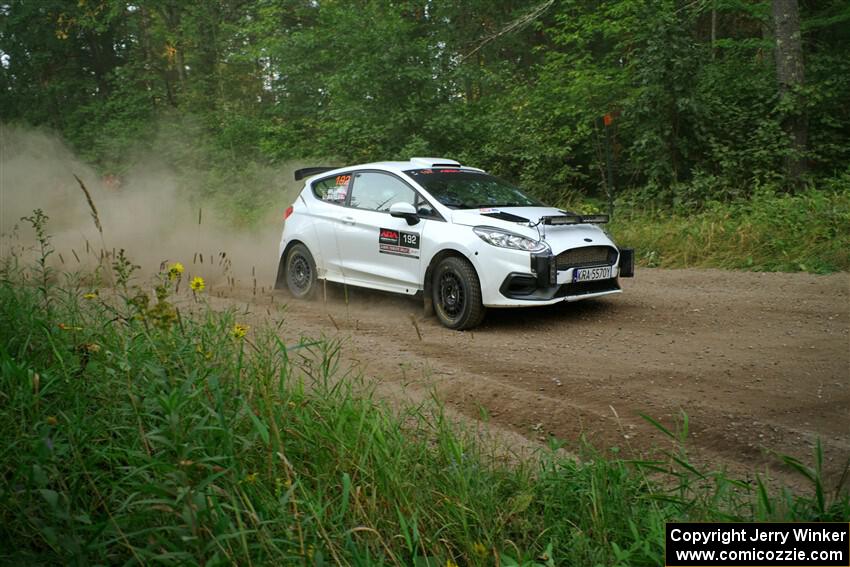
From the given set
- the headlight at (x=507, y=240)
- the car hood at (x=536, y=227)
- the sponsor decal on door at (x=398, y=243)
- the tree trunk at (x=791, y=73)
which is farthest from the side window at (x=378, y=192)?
the tree trunk at (x=791, y=73)

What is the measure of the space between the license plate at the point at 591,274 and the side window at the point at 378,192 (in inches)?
80.2

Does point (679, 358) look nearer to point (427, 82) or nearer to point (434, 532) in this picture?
point (434, 532)

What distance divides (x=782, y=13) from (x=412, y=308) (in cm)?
1002

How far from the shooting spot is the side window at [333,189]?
30.7ft

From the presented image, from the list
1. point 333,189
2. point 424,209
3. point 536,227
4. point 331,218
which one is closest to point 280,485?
point 536,227

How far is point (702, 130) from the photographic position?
14109mm

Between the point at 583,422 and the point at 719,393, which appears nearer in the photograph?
the point at 583,422

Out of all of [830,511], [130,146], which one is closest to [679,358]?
[830,511]

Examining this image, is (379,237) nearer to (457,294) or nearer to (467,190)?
(467,190)

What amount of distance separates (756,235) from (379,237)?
19.9ft

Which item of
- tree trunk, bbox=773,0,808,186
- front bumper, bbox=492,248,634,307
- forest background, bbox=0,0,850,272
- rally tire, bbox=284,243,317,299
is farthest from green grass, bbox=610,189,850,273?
rally tire, bbox=284,243,317,299

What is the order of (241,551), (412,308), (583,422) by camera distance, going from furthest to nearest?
1. (412,308)
2. (583,422)
3. (241,551)

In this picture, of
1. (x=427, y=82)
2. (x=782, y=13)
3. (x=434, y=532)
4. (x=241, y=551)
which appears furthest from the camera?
(x=427, y=82)

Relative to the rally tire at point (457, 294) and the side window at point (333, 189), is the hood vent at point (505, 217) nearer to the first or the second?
the rally tire at point (457, 294)
